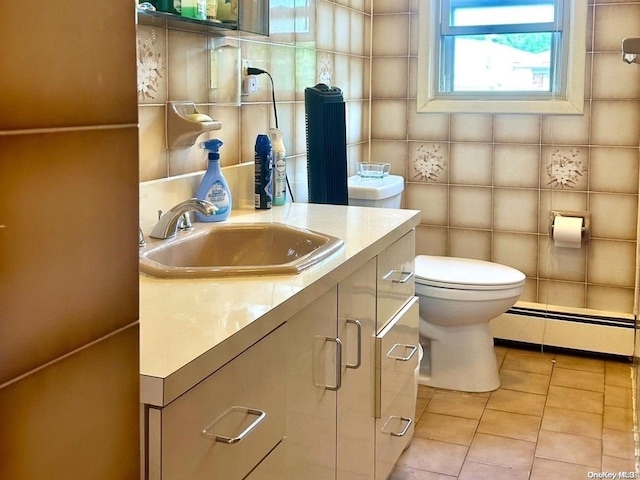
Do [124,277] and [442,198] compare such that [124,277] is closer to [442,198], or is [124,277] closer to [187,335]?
[187,335]

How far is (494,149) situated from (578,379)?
101 cm

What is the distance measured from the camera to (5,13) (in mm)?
447

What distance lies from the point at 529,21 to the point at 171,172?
192 cm

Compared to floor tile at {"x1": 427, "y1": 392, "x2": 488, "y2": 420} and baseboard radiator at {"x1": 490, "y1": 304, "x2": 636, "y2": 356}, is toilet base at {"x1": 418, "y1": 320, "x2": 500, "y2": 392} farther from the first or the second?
baseboard radiator at {"x1": 490, "y1": 304, "x2": 636, "y2": 356}

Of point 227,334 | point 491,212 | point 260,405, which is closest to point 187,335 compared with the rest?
point 227,334

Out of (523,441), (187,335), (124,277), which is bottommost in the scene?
(523,441)

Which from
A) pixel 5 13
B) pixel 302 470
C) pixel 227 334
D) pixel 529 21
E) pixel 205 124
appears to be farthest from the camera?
pixel 529 21

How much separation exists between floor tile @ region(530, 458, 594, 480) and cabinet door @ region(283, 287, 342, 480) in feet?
3.01

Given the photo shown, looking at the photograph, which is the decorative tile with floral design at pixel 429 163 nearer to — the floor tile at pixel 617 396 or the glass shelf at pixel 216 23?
the floor tile at pixel 617 396

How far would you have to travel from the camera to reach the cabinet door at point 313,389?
1.29 metres

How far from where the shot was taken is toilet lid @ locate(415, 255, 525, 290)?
264 cm

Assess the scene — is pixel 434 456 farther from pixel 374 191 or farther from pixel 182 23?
pixel 182 23

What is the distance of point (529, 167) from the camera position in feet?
10.3

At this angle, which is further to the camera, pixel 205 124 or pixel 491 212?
pixel 491 212
